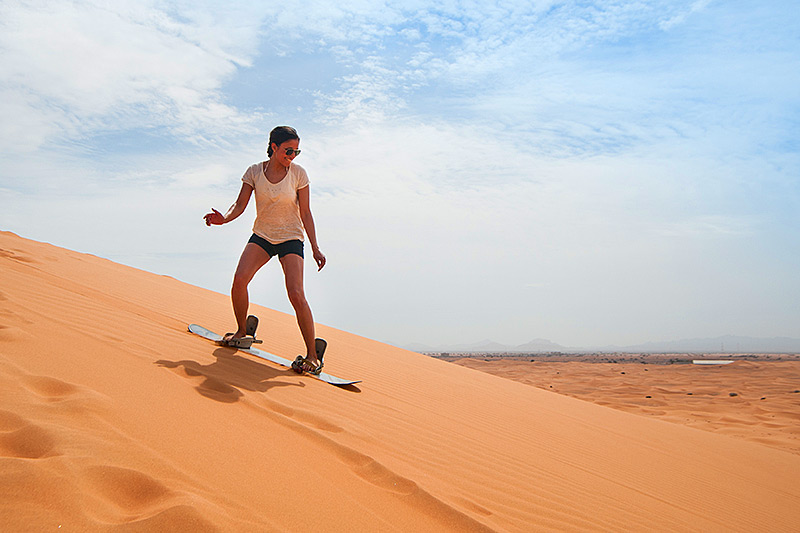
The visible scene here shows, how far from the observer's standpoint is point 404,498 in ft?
6.73

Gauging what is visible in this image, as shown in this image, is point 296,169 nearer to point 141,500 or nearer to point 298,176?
point 298,176

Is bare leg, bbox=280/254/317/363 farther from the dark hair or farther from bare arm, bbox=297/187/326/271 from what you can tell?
the dark hair

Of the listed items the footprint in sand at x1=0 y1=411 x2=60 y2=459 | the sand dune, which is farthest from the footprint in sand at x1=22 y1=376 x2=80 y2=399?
the footprint in sand at x1=0 y1=411 x2=60 y2=459

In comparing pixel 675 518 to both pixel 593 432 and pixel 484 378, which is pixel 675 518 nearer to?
pixel 593 432

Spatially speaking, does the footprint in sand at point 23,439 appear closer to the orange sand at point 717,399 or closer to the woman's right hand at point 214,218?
the woman's right hand at point 214,218

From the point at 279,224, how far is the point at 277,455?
2.31 metres

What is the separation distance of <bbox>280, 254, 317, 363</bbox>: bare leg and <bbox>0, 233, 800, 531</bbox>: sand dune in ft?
1.04

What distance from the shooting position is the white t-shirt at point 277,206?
13.2 ft

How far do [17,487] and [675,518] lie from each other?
321 cm

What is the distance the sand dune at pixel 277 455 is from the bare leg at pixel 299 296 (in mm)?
317

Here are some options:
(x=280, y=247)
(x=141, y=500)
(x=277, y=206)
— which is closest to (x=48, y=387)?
(x=141, y=500)

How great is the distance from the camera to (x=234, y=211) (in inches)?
160

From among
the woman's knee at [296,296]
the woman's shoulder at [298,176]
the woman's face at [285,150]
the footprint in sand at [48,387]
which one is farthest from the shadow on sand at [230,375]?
the woman's face at [285,150]

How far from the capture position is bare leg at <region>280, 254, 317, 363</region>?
391cm
